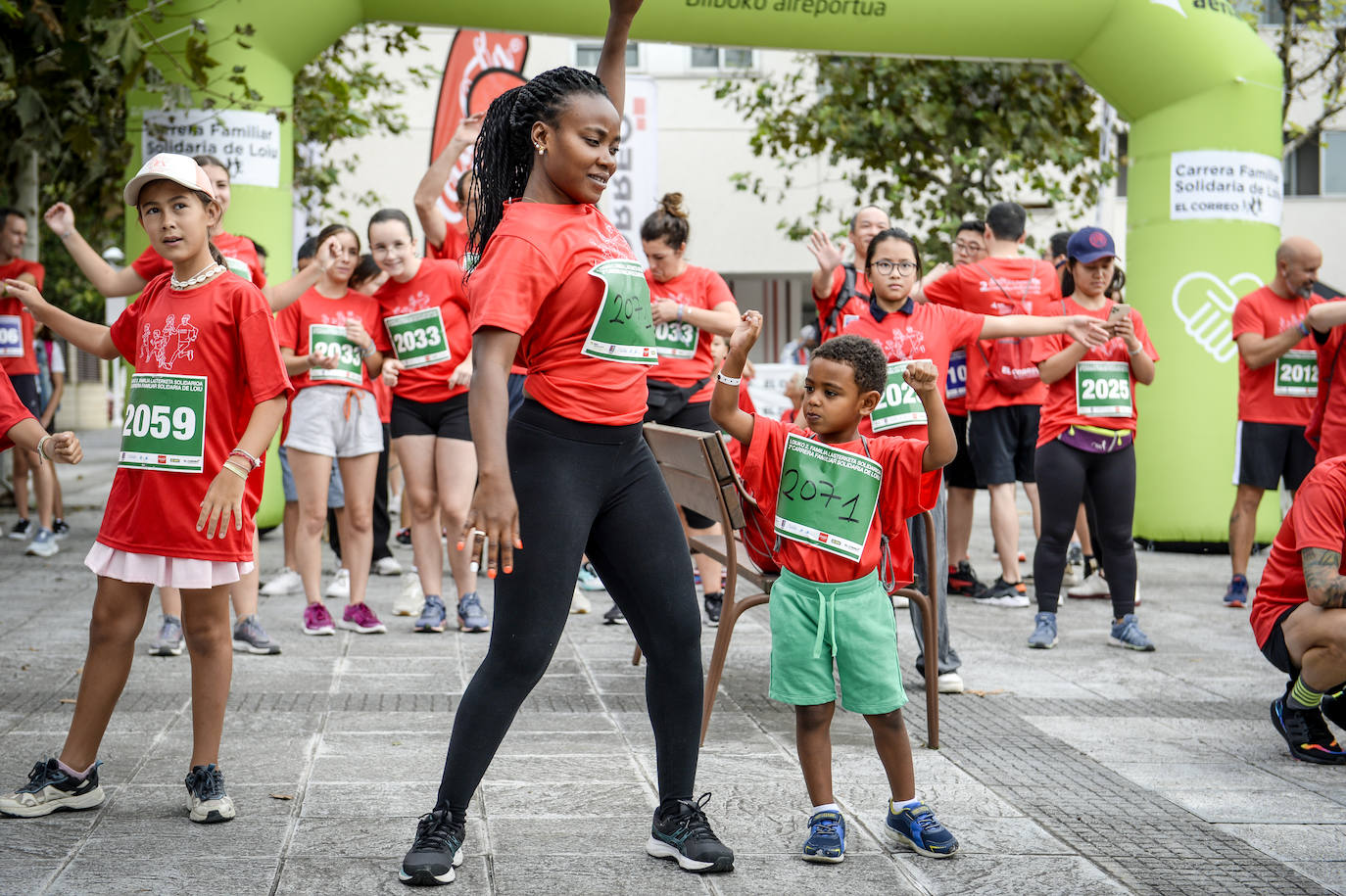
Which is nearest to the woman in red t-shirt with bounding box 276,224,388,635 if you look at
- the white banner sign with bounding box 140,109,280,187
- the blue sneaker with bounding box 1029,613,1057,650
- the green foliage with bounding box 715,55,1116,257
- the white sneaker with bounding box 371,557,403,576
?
the white sneaker with bounding box 371,557,403,576

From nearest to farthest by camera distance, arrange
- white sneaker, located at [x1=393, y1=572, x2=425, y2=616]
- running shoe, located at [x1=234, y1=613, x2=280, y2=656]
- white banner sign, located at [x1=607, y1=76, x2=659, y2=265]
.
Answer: running shoe, located at [x1=234, y1=613, x2=280, y2=656]
white sneaker, located at [x1=393, y1=572, x2=425, y2=616]
white banner sign, located at [x1=607, y1=76, x2=659, y2=265]

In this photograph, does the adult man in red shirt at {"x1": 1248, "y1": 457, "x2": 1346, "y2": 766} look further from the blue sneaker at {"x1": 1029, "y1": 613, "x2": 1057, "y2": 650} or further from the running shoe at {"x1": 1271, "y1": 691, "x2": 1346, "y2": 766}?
the blue sneaker at {"x1": 1029, "y1": 613, "x2": 1057, "y2": 650}

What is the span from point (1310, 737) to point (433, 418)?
426cm

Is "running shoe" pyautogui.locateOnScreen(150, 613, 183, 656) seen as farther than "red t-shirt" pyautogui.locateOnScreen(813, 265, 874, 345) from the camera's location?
Yes

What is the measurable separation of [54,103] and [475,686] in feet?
25.3

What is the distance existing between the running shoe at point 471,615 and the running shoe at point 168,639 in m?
1.40

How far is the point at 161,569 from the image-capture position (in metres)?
3.84

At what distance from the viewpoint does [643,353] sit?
3.42 meters

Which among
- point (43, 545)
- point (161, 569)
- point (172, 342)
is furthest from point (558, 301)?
point (43, 545)

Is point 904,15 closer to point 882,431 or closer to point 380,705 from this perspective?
point 882,431

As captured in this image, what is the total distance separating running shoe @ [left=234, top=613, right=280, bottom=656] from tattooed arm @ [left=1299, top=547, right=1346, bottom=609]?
435cm

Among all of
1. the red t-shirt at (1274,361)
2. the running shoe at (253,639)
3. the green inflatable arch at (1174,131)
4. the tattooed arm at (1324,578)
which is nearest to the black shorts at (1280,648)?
the tattooed arm at (1324,578)

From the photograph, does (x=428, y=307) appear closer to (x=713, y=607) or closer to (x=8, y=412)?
(x=713, y=607)

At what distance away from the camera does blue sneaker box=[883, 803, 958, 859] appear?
357 cm
